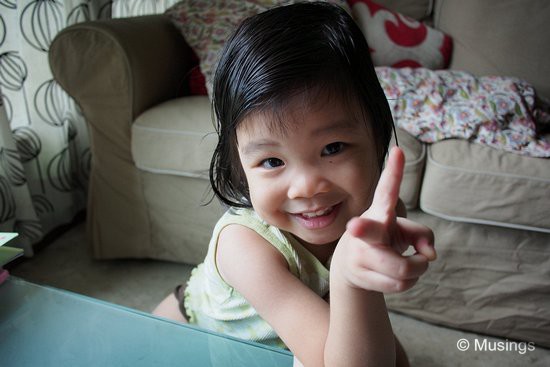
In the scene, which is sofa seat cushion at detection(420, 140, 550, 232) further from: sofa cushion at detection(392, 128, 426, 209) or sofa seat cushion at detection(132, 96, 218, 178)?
sofa seat cushion at detection(132, 96, 218, 178)

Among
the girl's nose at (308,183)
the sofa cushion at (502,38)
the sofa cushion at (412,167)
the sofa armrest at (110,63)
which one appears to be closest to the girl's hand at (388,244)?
the girl's nose at (308,183)

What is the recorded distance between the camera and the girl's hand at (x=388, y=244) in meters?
0.39

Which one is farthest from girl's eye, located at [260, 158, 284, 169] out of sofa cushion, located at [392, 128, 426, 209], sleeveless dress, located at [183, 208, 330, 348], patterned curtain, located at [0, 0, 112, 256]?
patterned curtain, located at [0, 0, 112, 256]

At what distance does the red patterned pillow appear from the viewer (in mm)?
1646

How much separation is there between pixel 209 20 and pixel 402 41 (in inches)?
26.7

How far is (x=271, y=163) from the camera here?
0.61 metres

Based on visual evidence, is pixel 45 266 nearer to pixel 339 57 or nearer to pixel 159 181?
pixel 159 181

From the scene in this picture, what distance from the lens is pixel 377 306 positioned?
18.5 inches

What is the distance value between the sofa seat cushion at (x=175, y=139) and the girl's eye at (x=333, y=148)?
676 mm

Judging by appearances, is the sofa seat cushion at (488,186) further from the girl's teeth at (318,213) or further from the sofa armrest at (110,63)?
the sofa armrest at (110,63)

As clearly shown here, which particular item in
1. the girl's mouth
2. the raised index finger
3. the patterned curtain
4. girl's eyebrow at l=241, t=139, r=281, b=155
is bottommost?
the patterned curtain

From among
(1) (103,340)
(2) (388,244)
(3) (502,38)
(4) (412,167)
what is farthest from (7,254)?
(3) (502,38)

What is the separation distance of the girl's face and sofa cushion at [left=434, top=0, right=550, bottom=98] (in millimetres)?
1185

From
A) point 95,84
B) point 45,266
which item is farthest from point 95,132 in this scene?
point 45,266
